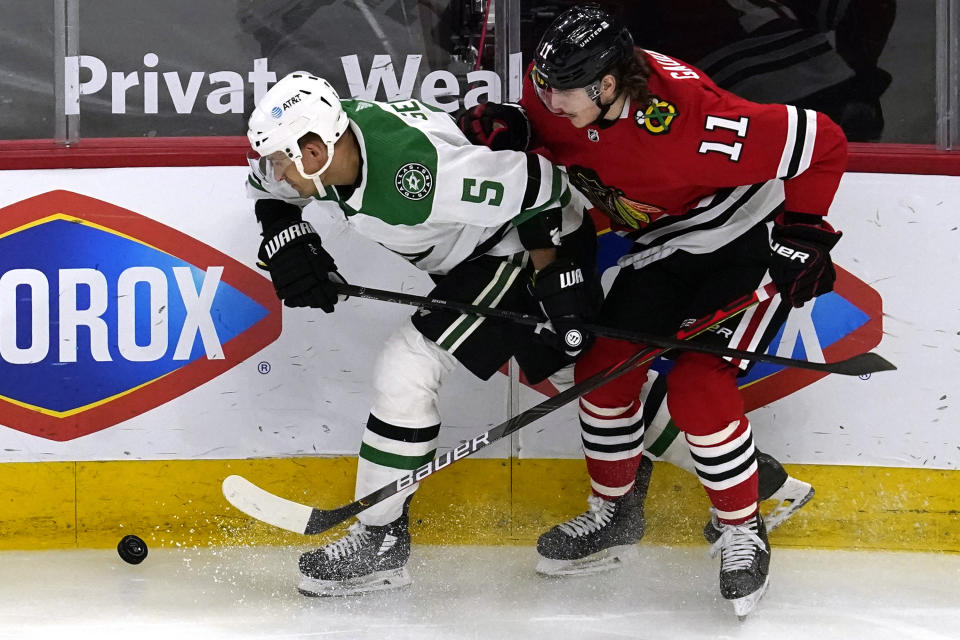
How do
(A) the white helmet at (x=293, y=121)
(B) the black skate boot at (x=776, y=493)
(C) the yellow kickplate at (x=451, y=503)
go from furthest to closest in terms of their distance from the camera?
(C) the yellow kickplate at (x=451, y=503) < (B) the black skate boot at (x=776, y=493) < (A) the white helmet at (x=293, y=121)

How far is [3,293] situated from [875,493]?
7.40 feet

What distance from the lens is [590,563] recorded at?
2.50 metres

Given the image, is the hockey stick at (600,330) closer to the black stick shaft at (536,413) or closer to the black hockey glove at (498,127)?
the black stick shaft at (536,413)

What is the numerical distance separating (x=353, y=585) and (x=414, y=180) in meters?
0.93

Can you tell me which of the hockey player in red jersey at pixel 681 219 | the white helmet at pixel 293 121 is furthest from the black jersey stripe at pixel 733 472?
the white helmet at pixel 293 121

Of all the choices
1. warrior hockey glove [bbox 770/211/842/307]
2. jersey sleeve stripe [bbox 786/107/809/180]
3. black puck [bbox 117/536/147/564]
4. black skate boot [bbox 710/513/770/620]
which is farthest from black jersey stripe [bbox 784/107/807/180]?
black puck [bbox 117/536/147/564]

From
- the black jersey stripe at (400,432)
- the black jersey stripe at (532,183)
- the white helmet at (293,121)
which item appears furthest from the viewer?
the black jersey stripe at (400,432)

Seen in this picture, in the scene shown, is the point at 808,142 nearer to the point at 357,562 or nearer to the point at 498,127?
the point at 498,127

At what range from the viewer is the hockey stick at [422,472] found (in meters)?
2.23

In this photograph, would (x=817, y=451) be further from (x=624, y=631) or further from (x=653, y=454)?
(x=624, y=631)

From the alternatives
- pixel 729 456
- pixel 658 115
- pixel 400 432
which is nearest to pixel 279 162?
pixel 400 432

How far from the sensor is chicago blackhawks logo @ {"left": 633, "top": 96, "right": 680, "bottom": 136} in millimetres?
2051

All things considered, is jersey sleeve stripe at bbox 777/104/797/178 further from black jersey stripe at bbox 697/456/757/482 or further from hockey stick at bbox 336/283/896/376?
black jersey stripe at bbox 697/456/757/482

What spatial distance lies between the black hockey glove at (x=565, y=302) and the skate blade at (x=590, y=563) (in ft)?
1.86
